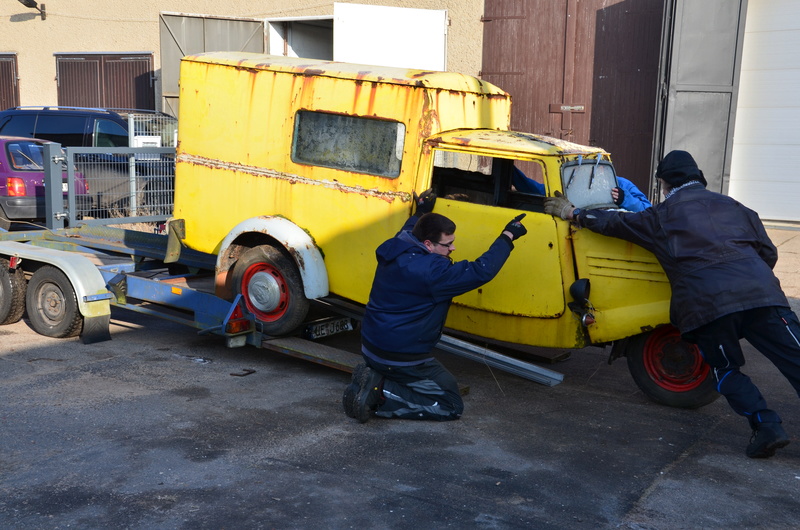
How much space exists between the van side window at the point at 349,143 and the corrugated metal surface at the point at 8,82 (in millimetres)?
16324

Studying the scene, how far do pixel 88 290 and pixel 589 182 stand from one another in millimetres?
4323

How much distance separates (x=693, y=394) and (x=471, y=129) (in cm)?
258

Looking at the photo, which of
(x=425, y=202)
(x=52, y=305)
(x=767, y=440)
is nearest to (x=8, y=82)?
(x=52, y=305)

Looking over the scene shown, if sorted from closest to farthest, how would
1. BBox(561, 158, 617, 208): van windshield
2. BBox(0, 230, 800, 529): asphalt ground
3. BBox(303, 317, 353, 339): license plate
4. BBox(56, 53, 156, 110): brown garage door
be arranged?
BBox(0, 230, 800, 529): asphalt ground, BBox(561, 158, 617, 208): van windshield, BBox(303, 317, 353, 339): license plate, BBox(56, 53, 156, 110): brown garage door

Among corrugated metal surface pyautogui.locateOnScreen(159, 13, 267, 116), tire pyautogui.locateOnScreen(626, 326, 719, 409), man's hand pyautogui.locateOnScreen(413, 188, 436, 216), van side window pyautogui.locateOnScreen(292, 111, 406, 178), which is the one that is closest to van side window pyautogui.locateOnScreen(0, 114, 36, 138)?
corrugated metal surface pyautogui.locateOnScreen(159, 13, 267, 116)

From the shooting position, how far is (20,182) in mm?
10664

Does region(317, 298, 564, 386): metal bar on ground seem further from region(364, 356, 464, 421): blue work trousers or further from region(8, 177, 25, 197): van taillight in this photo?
region(8, 177, 25, 197): van taillight

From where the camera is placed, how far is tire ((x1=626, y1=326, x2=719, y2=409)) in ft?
19.1

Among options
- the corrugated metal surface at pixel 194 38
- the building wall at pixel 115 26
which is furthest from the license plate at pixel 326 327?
the corrugated metal surface at pixel 194 38

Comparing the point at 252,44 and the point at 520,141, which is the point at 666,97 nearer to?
the point at 520,141

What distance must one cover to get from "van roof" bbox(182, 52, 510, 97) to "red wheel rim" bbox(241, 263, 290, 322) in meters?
1.63

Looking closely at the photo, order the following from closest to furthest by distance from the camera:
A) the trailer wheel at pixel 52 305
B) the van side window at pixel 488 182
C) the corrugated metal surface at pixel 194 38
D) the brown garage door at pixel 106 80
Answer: the van side window at pixel 488 182 → the trailer wheel at pixel 52 305 → the corrugated metal surface at pixel 194 38 → the brown garage door at pixel 106 80

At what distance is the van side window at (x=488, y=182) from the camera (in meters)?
6.82

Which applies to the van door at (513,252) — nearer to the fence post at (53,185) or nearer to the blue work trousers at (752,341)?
the blue work trousers at (752,341)
